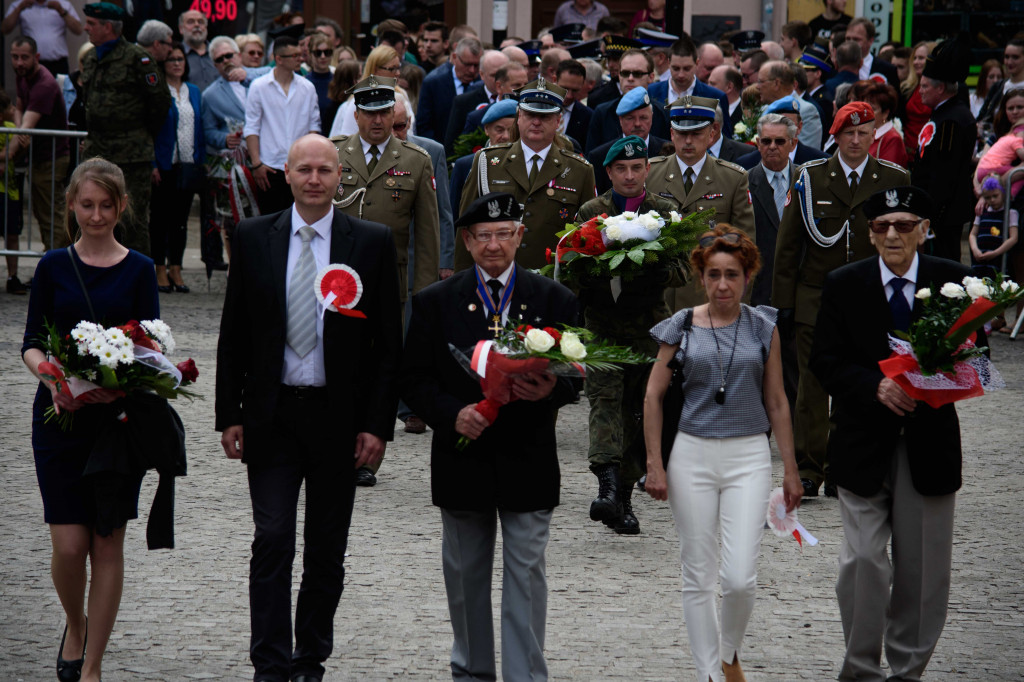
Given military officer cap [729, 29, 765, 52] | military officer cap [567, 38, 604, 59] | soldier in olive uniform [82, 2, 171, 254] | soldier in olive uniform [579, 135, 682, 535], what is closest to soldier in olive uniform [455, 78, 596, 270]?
soldier in olive uniform [579, 135, 682, 535]

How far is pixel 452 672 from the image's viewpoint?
538cm

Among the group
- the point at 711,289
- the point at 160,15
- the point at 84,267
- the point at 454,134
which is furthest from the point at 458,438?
the point at 160,15

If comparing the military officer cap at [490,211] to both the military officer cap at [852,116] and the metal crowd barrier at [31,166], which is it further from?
A: the metal crowd barrier at [31,166]

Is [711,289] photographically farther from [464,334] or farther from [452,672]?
[452,672]

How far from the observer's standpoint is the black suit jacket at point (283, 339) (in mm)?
5508

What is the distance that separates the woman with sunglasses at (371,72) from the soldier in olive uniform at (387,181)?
5.77ft

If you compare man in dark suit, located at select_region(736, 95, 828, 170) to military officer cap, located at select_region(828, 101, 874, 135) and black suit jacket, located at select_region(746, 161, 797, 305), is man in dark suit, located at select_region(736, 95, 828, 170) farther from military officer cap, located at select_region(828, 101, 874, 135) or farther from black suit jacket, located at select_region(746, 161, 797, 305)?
military officer cap, located at select_region(828, 101, 874, 135)

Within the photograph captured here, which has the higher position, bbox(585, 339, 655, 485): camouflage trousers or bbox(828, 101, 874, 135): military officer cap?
bbox(828, 101, 874, 135): military officer cap

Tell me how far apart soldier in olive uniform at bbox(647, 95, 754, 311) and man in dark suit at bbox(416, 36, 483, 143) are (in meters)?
5.68

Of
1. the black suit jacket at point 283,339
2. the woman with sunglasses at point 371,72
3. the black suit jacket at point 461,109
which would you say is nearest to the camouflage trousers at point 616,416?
the black suit jacket at point 283,339

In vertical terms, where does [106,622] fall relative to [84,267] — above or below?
below

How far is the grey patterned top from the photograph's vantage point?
5.70m

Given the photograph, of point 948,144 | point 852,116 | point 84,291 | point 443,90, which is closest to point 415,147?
point 852,116

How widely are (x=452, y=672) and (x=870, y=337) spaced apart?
6.98 ft
